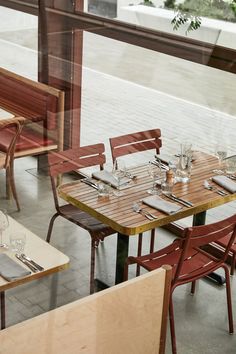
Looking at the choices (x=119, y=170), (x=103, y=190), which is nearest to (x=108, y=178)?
(x=119, y=170)

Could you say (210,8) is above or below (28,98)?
above

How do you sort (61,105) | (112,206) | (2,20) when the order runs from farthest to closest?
(112,206), (61,105), (2,20)

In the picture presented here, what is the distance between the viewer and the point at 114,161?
3369 millimetres

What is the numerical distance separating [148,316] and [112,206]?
620 mm

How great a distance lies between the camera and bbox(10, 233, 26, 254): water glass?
3.09 m

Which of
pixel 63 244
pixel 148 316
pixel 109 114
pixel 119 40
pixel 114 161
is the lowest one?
pixel 148 316

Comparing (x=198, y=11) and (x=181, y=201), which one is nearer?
(x=198, y=11)

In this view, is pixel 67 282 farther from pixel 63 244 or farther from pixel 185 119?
pixel 185 119

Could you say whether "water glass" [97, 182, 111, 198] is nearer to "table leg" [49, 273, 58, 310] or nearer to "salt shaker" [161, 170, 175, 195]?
"salt shaker" [161, 170, 175, 195]

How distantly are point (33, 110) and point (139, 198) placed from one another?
34.4 inches

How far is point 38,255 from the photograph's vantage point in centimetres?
311

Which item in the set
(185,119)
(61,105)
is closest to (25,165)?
(61,105)

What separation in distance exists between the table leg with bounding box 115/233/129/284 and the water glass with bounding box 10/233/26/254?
0.42 metres

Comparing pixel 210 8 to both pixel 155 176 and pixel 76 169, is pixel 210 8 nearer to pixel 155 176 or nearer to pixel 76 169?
pixel 76 169
